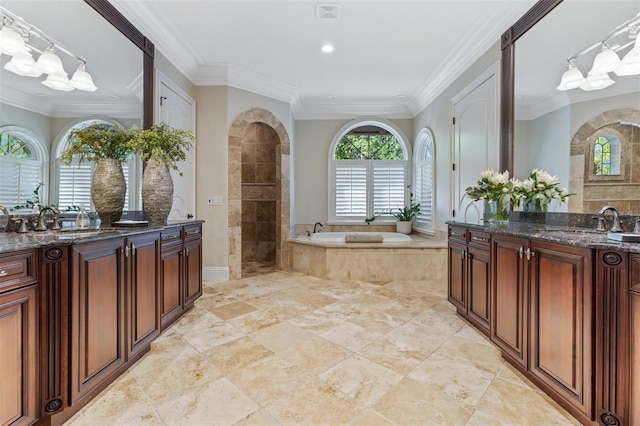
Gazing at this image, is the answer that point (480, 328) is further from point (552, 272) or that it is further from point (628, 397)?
point (628, 397)

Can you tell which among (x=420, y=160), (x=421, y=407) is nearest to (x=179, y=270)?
(x=421, y=407)

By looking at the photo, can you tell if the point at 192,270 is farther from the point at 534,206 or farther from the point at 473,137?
the point at 473,137

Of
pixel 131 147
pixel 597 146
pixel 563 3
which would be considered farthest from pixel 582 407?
pixel 131 147

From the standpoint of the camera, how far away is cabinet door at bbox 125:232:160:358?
1851mm

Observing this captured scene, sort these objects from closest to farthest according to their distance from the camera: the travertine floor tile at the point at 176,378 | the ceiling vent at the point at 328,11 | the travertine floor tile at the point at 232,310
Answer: the travertine floor tile at the point at 176,378
the ceiling vent at the point at 328,11
the travertine floor tile at the point at 232,310

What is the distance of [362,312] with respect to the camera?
114 inches

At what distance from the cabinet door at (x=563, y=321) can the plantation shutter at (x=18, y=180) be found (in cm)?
299

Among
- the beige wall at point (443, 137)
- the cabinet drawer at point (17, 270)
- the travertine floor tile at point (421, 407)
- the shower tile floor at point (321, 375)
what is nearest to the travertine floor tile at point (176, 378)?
the shower tile floor at point (321, 375)

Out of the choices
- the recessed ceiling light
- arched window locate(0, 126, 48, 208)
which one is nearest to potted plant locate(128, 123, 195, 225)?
arched window locate(0, 126, 48, 208)

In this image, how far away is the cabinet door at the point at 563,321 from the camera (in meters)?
1.34

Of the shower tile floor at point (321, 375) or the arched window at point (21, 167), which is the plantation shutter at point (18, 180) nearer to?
the arched window at point (21, 167)

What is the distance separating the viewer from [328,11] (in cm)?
273

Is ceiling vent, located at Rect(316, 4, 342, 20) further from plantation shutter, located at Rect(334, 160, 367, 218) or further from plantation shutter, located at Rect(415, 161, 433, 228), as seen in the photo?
plantation shutter, located at Rect(334, 160, 367, 218)

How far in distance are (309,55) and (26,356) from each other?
3.60 metres
